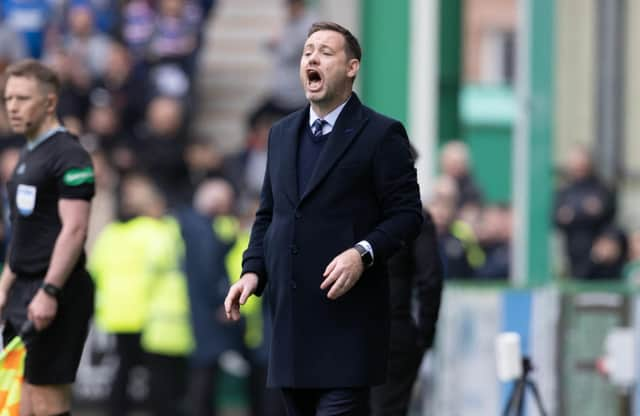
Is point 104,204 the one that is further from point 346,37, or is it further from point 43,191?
point 346,37

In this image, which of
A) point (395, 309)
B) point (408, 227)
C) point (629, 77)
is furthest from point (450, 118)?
point (408, 227)

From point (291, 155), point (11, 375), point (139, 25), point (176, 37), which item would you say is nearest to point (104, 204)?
point (176, 37)

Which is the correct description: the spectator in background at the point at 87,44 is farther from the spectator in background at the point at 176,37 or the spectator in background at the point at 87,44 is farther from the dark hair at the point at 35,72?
the dark hair at the point at 35,72

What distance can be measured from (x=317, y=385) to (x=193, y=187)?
1114 cm

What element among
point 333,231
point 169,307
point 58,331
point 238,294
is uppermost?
point 333,231

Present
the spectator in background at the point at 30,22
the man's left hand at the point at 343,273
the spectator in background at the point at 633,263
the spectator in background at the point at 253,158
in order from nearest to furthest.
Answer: the man's left hand at the point at 343,273
the spectator in background at the point at 633,263
the spectator in background at the point at 253,158
the spectator in background at the point at 30,22

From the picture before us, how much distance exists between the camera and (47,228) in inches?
368

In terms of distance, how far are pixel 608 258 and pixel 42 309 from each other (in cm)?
865

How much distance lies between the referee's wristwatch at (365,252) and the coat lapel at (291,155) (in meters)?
0.38

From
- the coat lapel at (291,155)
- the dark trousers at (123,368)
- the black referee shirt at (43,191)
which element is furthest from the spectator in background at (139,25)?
the coat lapel at (291,155)

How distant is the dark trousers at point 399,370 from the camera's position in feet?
31.6

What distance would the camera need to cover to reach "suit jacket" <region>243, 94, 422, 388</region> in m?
7.65

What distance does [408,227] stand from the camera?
303 inches

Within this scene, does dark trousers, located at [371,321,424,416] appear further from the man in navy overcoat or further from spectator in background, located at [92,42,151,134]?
spectator in background, located at [92,42,151,134]
